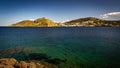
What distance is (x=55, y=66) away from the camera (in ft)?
76.8

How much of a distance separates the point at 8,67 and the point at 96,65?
12.8 m

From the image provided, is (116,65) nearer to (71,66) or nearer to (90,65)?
(90,65)

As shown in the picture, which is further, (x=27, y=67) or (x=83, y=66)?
(x=83, y=66)

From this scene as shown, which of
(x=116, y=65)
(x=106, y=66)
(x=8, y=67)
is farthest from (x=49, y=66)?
(x=116, y=65)

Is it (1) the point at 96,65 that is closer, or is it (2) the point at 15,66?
(2) the point at 15,66

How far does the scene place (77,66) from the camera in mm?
23578

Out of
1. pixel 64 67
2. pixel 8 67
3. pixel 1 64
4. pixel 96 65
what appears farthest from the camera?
pixel 96 65

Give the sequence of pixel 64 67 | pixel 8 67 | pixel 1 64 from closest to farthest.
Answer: pixel 8 67 < pixel 1 64 < pixel 64 67

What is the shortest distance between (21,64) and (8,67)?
4.75 feet

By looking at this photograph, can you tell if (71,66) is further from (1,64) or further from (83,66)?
(1,64)

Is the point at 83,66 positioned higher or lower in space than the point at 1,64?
lower

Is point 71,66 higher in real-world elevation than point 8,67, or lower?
lower

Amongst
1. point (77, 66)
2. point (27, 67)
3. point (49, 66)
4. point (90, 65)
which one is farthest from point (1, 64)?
point (90, 65)

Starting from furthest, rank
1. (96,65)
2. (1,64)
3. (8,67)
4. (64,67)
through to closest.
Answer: (96,65) → (64,67) → (1,64) → (8,67)
